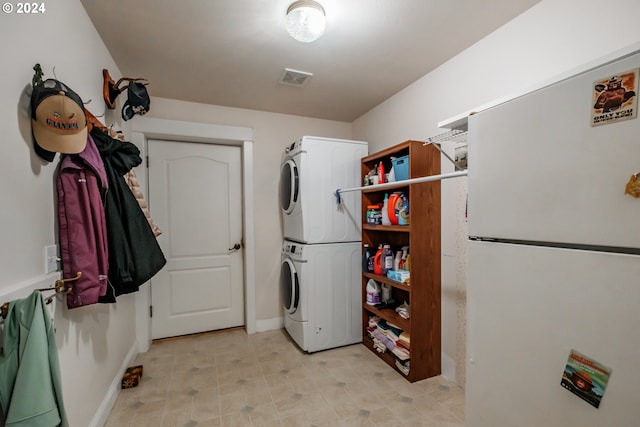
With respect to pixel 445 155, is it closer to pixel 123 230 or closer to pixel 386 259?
pixel 386 259

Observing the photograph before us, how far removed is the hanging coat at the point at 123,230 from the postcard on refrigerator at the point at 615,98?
2.14 metres

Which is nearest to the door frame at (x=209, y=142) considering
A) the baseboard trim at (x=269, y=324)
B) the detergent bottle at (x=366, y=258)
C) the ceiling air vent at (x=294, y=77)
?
the baseboard trim at (x=269, y=324)

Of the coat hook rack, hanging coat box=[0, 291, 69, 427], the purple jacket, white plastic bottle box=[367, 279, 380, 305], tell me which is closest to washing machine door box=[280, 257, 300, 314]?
white plastic bottle box=[367, 279, 380, 305]

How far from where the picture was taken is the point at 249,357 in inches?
97.6

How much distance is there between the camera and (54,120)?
1.05 m

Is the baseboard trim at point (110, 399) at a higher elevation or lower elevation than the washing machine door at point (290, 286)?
lower

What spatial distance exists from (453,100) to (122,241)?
242 cm

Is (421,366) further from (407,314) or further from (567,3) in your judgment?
(567,3)

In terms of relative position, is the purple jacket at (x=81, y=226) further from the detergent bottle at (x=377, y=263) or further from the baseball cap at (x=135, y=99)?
the detergent bottle at (x=377, y=263)

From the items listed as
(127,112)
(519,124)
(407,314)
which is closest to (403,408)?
(407,314)

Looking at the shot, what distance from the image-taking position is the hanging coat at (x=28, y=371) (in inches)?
32.1

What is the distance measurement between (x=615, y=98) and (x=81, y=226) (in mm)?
2042

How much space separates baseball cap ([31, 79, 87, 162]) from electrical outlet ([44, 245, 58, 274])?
1.24 ft

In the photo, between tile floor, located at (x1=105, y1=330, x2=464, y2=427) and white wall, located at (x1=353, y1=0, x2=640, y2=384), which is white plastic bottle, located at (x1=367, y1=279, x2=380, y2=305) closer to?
tile floor, located at (x1=105, y1=330, x2=464, y2=427)
